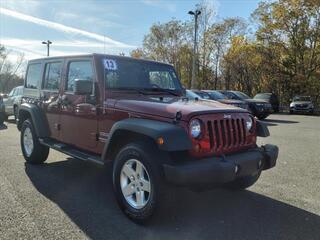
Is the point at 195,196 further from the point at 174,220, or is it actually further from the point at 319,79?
the point at 319,79

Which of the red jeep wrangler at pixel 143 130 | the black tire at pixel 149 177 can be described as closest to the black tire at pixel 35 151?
the red jeep wrangler at pixel 143 130

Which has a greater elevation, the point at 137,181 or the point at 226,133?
the point at 226,133

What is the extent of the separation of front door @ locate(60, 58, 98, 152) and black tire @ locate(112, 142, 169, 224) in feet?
3.24

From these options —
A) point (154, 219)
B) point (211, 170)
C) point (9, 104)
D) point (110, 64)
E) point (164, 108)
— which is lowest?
point (154, 219)

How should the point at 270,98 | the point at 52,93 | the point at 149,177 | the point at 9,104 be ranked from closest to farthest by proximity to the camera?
the point at 149,177 < the point at 52,93 < the point at 9,104 < the point at 270,98

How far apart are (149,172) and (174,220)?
724mm

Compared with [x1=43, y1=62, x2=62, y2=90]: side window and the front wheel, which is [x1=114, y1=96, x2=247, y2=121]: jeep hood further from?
[x1=43, y1=62, x2=62, y2=90]: side window

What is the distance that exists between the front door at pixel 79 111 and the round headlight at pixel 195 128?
1.71m

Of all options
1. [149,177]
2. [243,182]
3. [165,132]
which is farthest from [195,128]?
[243,182]

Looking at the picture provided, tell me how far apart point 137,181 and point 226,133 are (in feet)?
3.94

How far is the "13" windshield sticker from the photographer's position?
5.79 m

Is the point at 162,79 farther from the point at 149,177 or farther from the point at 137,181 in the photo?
the point at 149,177

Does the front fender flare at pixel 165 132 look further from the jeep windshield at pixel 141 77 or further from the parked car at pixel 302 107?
the parked car at pixel 302 107

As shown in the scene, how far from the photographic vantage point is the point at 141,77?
6125 millimetres
